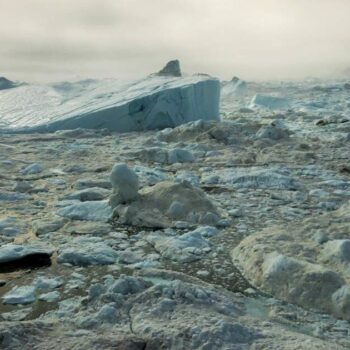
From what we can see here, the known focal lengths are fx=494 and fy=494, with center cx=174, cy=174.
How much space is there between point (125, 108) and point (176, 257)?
7943mm

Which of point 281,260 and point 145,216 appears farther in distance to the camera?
point 145,216

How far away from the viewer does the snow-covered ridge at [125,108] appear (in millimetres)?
10836

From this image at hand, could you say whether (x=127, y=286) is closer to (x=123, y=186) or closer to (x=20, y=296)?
(x=20, y=296)

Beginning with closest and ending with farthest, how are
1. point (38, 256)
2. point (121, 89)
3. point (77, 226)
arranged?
point (38, 256) → point (77, 226) → point (121, 89)

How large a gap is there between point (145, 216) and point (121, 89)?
29.0 feet

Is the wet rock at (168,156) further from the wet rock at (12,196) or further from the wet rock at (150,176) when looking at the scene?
the wet rock at (12,196)

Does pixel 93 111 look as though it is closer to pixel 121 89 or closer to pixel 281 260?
pixel 121 89

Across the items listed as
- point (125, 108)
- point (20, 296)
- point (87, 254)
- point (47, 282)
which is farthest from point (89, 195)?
point (125, 108)

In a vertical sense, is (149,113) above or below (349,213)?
above

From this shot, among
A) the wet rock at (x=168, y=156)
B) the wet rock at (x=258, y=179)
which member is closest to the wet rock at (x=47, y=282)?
the wet rock at (x=258, y=179)

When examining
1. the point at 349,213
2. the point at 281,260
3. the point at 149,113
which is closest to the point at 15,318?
the point at 281,260

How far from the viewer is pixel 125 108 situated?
10.7 metres

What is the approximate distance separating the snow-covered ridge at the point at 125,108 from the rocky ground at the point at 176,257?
4.26m

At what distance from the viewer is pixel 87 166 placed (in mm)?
6535
